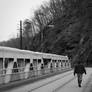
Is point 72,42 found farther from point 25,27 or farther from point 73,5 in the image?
point 73,5

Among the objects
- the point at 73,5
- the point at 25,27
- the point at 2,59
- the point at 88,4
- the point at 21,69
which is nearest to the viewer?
the point at 88,4

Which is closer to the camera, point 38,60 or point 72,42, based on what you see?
point 38,60

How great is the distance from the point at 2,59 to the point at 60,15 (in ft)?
254

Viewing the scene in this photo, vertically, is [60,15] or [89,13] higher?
[60,15]

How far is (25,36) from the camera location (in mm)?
97250

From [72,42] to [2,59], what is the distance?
230 ft

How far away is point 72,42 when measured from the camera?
8888cm

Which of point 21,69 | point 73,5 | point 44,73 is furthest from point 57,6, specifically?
point 73,5

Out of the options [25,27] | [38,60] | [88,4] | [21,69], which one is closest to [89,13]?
[88,4]

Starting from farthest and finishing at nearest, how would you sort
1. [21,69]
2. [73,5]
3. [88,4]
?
[21,69] < [73,5] < [88,4]

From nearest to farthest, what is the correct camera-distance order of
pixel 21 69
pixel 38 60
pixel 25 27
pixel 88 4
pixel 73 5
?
1. pixel 88 4
2. pixel 73 5
3. pixel 21 69
4. pixel 38 60
5. pixel 25 27

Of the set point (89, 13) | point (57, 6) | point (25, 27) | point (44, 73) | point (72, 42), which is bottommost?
point (44, 73)

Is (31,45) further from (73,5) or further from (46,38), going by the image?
(73,5)

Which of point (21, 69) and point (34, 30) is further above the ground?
point (34, 30)
